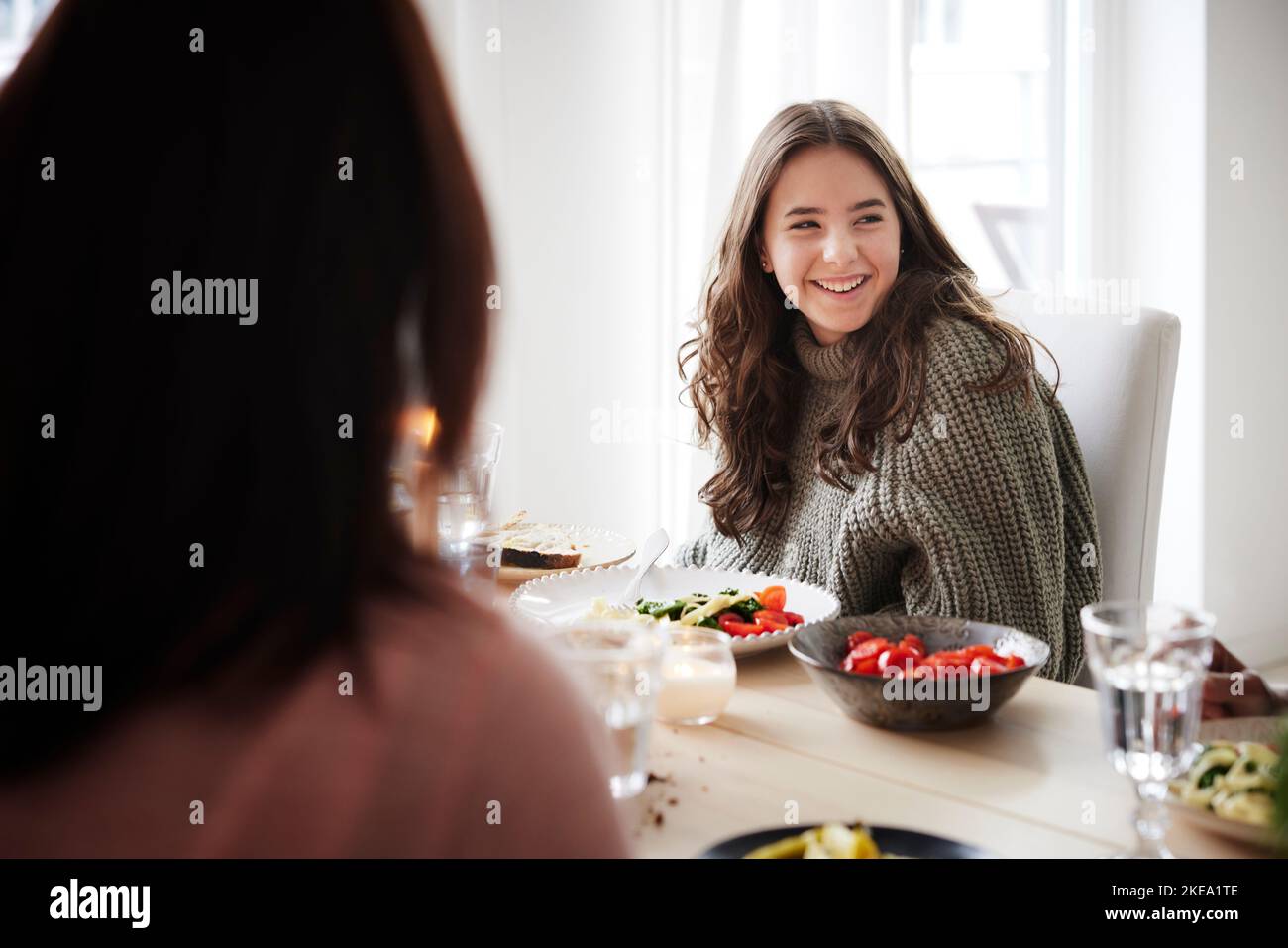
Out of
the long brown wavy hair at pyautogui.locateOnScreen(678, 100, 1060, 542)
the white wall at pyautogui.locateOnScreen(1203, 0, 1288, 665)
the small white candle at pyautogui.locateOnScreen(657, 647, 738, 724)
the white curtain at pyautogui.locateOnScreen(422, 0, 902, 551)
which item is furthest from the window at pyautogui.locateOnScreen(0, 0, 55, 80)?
the white wall at pyautogui.locateOnScreen(1203, 0, 1288, 665)

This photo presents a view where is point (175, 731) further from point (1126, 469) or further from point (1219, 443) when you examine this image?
point (1219, 443)

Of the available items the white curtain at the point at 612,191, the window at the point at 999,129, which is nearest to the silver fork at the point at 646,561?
the white curtain at the point at 612,191

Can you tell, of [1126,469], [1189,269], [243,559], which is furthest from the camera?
[1189,269]

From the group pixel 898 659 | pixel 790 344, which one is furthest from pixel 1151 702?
pixel 790 344

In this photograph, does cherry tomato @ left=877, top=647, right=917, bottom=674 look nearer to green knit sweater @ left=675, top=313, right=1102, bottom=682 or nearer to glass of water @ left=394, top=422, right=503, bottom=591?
glass of water @ left=394, top=422, right=503, bottom=591

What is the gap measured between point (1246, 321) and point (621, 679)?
3.41m

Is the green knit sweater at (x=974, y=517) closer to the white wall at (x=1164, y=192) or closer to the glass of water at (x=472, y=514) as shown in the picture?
the glass of water at (x=472, y=514)

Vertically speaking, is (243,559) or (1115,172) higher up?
(1115,172)

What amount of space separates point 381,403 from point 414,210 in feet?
0.34

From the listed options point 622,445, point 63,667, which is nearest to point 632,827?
point 63,667

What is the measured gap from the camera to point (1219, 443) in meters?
3.70

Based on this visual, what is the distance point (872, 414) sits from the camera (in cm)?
185

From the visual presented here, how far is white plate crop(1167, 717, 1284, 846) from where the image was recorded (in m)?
0.85
